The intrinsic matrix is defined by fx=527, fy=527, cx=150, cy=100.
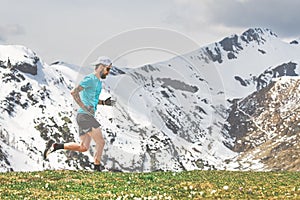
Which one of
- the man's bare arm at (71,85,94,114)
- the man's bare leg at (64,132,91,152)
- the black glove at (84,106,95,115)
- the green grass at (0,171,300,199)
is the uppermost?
the man's bare arm at (71,85,94,114)

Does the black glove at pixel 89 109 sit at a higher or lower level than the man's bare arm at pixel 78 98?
lower

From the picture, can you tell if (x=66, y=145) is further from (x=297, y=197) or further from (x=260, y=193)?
(x=297, y=197)

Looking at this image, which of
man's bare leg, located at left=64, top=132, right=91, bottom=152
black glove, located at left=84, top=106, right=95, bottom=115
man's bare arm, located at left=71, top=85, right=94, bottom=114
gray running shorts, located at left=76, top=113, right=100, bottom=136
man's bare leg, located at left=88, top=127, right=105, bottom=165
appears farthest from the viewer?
man's bare leg, located at left=64, top=132, right=91, bottom=152

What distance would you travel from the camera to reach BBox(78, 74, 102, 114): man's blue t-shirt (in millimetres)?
24406

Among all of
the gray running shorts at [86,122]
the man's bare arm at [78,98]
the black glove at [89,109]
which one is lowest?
the gray running shorts at [86,122]

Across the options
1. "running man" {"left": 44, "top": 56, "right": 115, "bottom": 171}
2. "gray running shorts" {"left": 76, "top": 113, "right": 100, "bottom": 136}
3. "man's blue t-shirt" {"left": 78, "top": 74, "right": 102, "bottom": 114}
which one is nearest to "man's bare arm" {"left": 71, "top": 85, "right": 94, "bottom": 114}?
"running man" {"left": 44, "top": 56, "right": 115, "bottom": 171}

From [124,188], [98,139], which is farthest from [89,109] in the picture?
[124,188]

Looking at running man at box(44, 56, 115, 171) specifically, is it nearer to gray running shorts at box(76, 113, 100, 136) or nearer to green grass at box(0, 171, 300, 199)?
gray running shorts at box(76, 113, 100, 136)

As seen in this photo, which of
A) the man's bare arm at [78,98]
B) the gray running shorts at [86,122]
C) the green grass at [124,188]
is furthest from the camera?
the gray running shorts at [86,122]

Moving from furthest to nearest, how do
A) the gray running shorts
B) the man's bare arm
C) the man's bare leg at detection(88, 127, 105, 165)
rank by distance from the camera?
1. the man's bare leg at detection(88, 127, 105, 165)
2. the gray running shorts
3. the man's bare arm

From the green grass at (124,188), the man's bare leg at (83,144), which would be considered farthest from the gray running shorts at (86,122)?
the green grass at (124,188)

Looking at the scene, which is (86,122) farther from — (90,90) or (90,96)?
(90,90)

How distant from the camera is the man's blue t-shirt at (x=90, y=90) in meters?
24.4

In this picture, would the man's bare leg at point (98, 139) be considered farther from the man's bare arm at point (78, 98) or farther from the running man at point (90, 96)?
the man's bare arm at point (78, 98)
